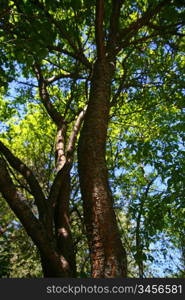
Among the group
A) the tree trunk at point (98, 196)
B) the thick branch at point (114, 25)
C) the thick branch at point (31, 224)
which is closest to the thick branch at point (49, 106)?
the thick branch at point (114, 25)

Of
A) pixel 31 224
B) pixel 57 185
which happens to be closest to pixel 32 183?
pixel 57 185

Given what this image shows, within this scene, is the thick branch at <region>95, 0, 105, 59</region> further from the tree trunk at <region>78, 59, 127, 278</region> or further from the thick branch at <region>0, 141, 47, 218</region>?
the thick branch at <region>0, 141, 47, 218</region>

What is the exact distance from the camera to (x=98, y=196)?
2.88 meters

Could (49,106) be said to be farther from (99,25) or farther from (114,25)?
A: (99,25)

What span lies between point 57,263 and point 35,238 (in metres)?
0.41

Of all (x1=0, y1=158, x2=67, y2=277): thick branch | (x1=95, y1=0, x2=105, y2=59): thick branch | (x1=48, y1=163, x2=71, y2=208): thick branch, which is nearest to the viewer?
(x1=0, y1=158, x2=67, y2=277): thick branch

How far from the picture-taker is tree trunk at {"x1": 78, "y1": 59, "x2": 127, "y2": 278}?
2576mm

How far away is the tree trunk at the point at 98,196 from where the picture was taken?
2576 millimetres

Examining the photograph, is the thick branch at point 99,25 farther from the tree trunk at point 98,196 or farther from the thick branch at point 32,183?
the thick branch at point 32,183

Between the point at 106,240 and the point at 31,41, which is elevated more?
the point at 31,41

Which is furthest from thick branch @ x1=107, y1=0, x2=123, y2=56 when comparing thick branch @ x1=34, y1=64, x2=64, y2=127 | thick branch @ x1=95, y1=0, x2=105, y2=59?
thick branch @ x1=34, y1=64, x2=64, y2=127

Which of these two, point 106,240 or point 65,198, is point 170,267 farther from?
point 106,240

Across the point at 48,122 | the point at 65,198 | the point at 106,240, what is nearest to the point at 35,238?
the point at 106,240

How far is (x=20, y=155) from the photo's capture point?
39.5 ft
